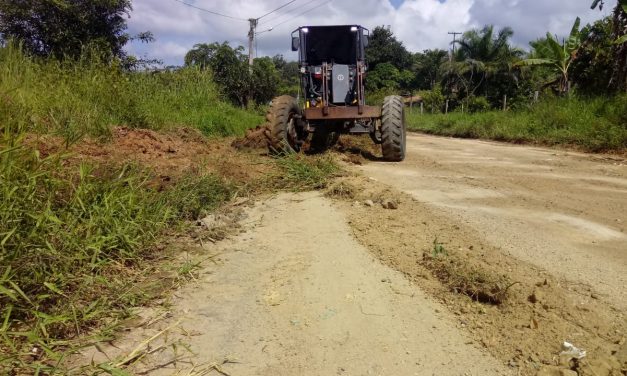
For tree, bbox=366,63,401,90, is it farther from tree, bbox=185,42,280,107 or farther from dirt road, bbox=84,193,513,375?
dirt road, bbox=84,193,513,375

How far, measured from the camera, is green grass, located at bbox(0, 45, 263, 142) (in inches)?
191

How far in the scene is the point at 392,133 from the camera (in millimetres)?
8258

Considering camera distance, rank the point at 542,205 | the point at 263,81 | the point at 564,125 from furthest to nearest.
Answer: the point at 263,81 < the point at 564,125 < the point at 542,205

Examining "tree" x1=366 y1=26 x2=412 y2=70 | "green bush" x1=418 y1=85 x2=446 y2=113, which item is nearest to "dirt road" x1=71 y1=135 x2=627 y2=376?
"green bush" x1=418 y1=85 x2=446 y2=113

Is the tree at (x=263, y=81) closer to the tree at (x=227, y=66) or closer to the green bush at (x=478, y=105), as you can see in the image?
the tree at (x=227, y=66)

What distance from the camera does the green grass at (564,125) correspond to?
11.3 meters

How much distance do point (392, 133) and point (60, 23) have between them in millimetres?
10946

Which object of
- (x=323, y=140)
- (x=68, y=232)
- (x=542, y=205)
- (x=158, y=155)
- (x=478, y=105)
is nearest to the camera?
(x=68, y=232)

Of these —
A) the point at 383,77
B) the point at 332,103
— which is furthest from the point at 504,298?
the point at 383,77

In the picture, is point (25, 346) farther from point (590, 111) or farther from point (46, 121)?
point (590, 111)

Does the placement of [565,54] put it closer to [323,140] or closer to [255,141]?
[323,140]

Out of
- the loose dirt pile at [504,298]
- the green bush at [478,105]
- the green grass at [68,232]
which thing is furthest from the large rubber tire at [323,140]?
the green bush at [478,105]

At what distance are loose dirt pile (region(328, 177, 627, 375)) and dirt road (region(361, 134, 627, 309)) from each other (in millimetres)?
217

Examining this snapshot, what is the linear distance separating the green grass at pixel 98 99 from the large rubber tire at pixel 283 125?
1.93 m
